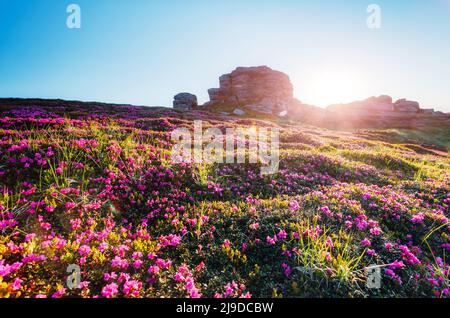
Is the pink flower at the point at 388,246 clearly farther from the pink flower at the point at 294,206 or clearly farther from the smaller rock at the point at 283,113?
the smaller rock at the point at 283,113

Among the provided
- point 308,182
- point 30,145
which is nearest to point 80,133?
point 30,145

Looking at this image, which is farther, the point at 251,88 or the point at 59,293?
the point at 251,88

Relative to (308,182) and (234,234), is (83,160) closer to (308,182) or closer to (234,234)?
(234,234)

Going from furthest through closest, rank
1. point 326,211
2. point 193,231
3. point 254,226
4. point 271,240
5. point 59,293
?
point 326,211 → point 254,226 → point 193,231 → point 271,240 → point 59,293

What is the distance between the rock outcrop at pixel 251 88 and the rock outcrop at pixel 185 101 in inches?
512

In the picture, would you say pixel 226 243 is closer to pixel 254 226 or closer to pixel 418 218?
pixel 254 226

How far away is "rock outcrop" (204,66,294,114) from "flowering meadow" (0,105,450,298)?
82.3 metres

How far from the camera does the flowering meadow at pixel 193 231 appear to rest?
5.00 metres

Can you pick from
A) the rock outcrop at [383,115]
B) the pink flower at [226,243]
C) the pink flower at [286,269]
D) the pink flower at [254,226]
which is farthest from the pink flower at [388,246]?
the rock outcrop at [383,115]

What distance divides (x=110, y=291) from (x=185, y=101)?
78.0 meters

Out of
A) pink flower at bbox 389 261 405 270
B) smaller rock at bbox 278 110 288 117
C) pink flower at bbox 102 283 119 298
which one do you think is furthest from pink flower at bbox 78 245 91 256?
smaller rock at bbox 278 110 288 117

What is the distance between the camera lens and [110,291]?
174 inches

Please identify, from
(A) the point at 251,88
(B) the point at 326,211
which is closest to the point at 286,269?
(B) the point at 326,211
